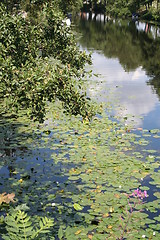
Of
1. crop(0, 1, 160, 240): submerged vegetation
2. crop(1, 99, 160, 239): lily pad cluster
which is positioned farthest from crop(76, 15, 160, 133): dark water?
crop(0, 1, 160, 240): submerged vegetation

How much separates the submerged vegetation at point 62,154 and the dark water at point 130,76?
3773 mm

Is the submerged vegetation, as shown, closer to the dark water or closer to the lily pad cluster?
the lily pad cluster

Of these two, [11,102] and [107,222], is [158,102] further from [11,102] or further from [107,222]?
[11,102]

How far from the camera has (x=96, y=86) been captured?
83.9 ft

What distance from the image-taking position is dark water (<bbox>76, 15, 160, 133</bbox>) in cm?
1991

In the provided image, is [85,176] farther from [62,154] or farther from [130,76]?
[130,76]

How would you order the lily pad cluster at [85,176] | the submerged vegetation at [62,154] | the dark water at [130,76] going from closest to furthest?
the submerged vegetation at [62,154] < the lily pad cluster at [85,176] < the dark water at [130,76]

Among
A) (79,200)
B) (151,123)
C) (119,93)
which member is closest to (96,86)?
(119,93)

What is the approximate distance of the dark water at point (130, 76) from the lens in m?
19.9

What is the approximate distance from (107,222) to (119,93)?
15.9 meters

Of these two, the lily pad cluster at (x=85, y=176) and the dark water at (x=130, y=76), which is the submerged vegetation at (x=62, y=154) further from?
the dark water at (x=130, y=76)

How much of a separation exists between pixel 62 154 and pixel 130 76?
19.7 meters

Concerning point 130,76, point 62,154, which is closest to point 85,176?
point 62,154

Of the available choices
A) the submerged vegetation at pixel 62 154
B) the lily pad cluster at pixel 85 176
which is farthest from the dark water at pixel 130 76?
the submerged vegetation at pixel 62 154
